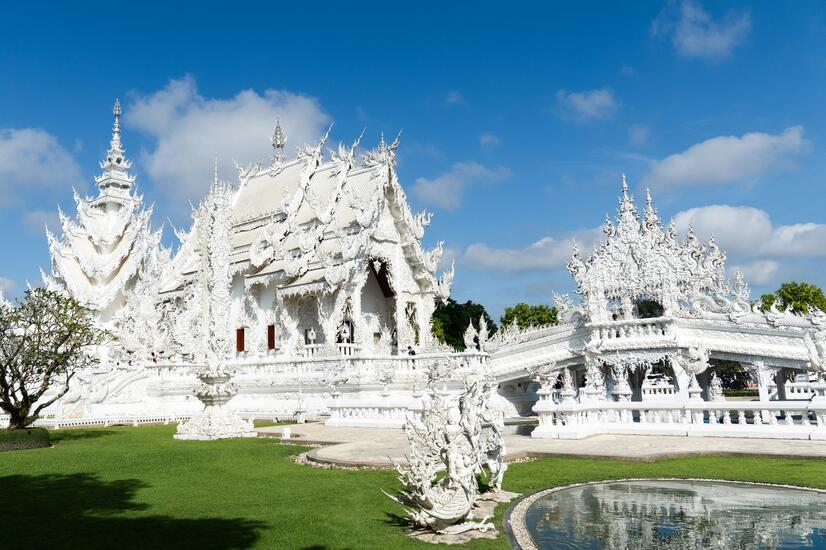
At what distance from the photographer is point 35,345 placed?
15242 mm

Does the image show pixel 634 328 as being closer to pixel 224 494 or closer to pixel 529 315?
pixel 224 494

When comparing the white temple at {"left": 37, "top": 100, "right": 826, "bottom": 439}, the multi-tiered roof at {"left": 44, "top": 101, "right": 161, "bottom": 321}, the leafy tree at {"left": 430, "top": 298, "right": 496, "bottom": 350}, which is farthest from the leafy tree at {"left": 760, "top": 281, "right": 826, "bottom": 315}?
the multi-tiered roof at {"left": 44, "top": 101, "right": 161, "bottom": 321}

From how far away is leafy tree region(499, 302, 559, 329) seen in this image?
164 ft

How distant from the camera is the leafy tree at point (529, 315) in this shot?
49.9 m

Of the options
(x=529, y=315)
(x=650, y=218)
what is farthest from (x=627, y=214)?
(x=529, y=315)

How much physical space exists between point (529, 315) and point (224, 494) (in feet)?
144

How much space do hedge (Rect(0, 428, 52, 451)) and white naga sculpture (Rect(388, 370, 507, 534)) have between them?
10.8m

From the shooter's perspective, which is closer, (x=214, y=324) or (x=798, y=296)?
(x=214, y=324)

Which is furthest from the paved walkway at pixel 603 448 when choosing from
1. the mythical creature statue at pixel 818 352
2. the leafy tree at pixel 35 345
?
the leafy tree at pixel 35 345

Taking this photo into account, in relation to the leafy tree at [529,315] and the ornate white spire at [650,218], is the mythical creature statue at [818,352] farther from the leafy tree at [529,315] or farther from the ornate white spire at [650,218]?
the leafy tree at [529,315]

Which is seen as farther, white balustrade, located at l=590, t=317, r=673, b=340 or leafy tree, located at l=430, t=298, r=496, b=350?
leafy tree, located at l=430, t=298, r=496, b=350

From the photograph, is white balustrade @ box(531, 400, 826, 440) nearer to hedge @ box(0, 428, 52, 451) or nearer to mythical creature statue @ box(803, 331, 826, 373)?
mythical creature statue @ box(803, 331, 826, 373)

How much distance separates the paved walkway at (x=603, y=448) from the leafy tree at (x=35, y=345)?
694 cm

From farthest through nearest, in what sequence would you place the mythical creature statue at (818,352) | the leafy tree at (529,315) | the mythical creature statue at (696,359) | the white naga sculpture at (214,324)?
the leafy tree at (529,315) → the mythical creature statue at (696,359) → the white naga sculpture at (214,324) → the mythical creature statue at (818,352)
